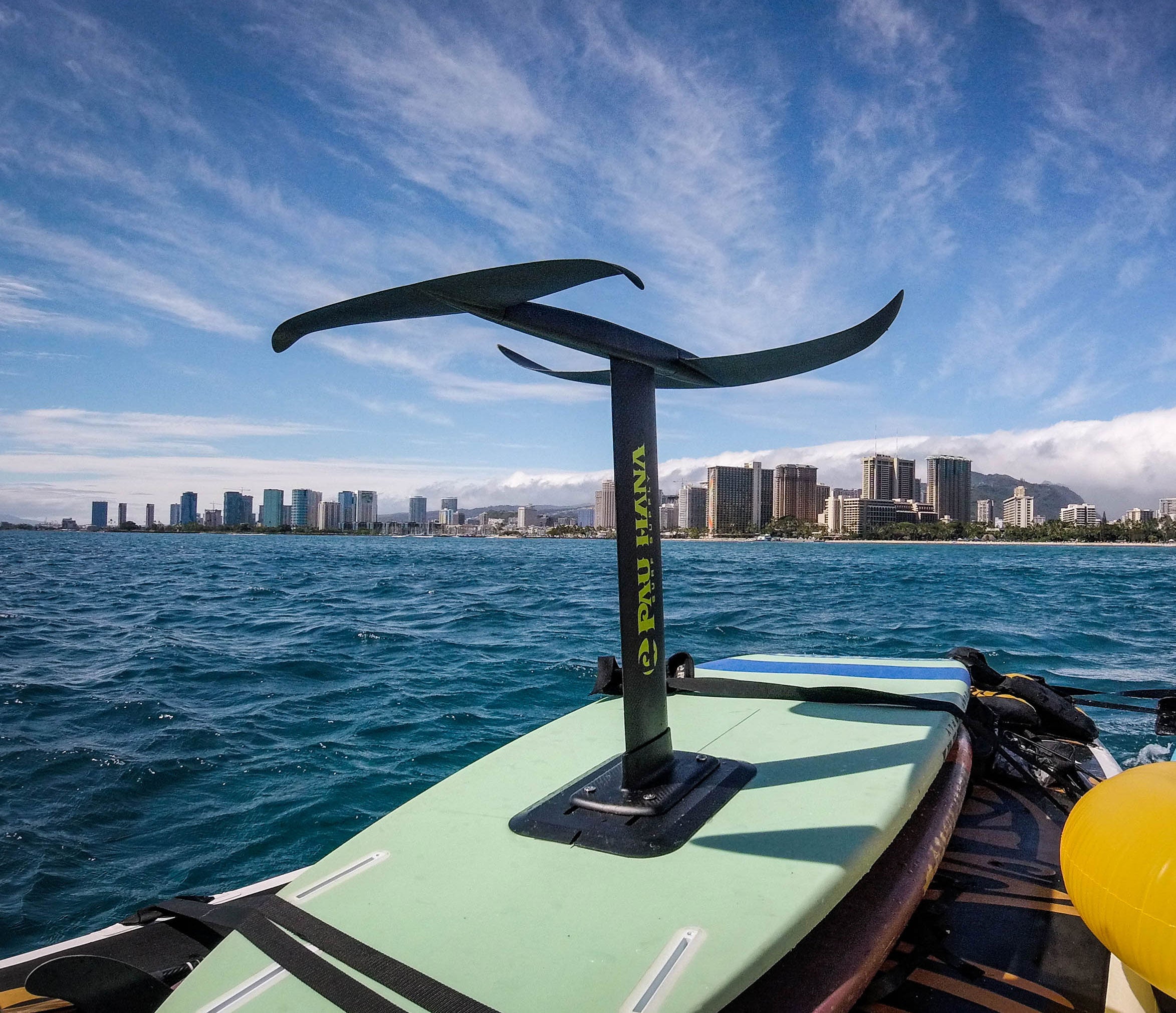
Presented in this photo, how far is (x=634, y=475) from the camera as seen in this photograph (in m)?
2.43

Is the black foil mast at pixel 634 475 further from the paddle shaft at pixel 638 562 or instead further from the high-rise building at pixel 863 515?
the high-rise building at pixel 863 515

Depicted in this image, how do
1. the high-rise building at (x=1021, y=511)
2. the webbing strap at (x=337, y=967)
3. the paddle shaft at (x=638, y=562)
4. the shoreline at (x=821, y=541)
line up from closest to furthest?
1. the webbing strap at (x=337, y=967)
2. the paddle shaft at (x=638, y=562)
3. the shoreline at (x=821, y=541)
4. the high-rise building at (x=1021, y=511)

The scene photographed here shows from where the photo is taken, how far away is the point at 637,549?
242cm

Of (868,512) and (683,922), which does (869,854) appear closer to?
(683,922)

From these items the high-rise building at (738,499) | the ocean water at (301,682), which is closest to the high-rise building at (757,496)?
the high-rise building at (738,499)

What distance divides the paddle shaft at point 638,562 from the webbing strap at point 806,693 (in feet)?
2.31

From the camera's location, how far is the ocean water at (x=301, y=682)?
4969 mm

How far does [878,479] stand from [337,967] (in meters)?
181

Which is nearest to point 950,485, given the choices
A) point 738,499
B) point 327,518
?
point 738,499

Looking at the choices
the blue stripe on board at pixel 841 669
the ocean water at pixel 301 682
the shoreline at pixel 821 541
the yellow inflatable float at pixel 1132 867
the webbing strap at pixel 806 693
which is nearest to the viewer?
the yellow inflatable float at pixel 1132 867

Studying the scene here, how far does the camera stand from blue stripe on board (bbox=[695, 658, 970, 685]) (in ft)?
13.5

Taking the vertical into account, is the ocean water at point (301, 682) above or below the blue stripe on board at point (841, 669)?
below

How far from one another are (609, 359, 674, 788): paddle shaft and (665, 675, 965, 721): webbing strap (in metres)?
0.70

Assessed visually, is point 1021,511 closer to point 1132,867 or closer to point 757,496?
point 757,496
